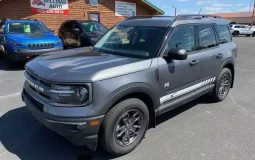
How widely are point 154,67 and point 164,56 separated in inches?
11.8

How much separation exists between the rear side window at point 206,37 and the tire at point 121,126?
1827 mm

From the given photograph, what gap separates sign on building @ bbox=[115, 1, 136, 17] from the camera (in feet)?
51.7

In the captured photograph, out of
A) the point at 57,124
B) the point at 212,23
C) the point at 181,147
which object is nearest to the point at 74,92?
the point at 57,124

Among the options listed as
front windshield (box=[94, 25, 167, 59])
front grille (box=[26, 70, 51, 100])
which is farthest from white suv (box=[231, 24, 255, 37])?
front grille (box=[26, 70, 51, 100])

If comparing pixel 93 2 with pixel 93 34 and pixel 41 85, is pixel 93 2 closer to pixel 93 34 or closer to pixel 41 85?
pixel 93 34

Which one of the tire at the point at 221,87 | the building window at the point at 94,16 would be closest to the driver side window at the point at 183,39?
the tire at the point at 221,87

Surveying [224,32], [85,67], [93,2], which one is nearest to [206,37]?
[224,32]

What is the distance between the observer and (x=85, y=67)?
9.03 ft

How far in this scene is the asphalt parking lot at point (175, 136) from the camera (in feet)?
9.83

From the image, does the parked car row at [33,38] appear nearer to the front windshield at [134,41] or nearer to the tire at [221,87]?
the front windshield at [134,41]

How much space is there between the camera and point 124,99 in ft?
9.45

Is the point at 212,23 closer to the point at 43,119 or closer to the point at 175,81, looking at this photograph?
the point at 175,81

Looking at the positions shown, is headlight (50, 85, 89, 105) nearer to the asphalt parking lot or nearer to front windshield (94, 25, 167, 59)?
the asphalt parking lot

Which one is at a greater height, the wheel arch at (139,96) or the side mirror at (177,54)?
the side mirror at (177,54)
